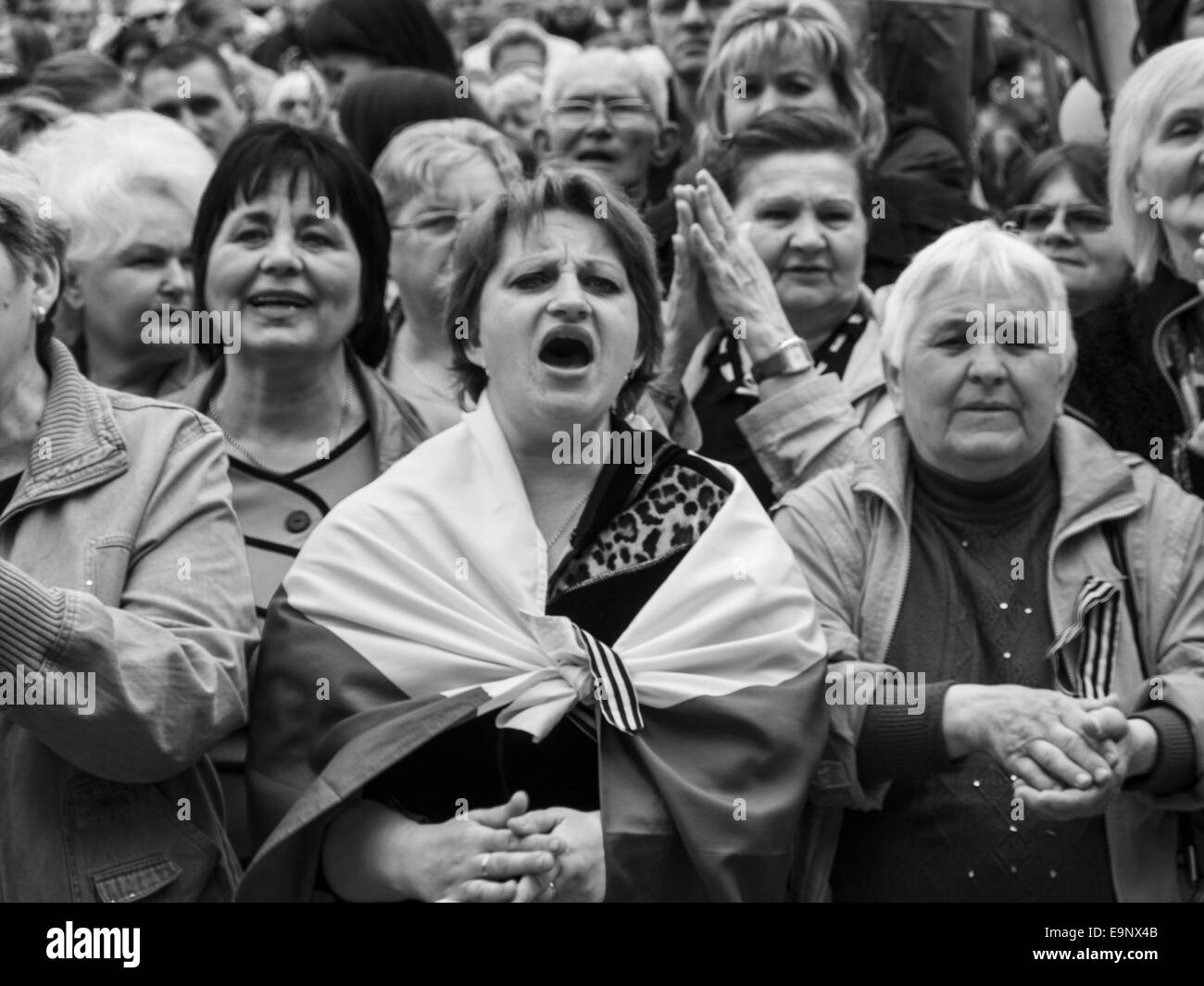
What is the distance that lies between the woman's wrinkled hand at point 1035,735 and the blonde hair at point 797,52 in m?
2.56

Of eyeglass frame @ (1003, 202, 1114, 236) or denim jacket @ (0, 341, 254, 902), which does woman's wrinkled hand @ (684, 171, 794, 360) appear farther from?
denim jacket @ (0, 341, 254, 902)

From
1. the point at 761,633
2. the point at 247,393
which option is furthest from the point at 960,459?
the point at 247,393

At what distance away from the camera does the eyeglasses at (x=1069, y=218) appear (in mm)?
6367

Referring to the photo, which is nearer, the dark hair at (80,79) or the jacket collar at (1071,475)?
the jacket collar at (1071,475)

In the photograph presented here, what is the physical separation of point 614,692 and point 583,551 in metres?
0.37

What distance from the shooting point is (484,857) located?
13.1 feet

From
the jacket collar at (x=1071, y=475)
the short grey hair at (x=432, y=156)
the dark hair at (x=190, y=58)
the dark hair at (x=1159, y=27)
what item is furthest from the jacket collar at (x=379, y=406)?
the dark hair at (x=190, y=58)

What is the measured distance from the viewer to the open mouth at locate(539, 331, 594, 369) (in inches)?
178

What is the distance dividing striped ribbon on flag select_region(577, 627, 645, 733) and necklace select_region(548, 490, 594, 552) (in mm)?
322

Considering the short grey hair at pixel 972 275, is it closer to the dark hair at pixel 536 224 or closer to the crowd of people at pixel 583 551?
the crowd of people at pixel 583 551

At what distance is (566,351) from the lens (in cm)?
455

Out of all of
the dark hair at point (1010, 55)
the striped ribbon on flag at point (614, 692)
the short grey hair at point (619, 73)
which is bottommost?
the striped ribbon on flag at point (614, 692)

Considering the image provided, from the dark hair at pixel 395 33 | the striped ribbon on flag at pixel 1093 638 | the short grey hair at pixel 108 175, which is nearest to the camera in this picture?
the striped ribbon on flag at pixel 1093 638
